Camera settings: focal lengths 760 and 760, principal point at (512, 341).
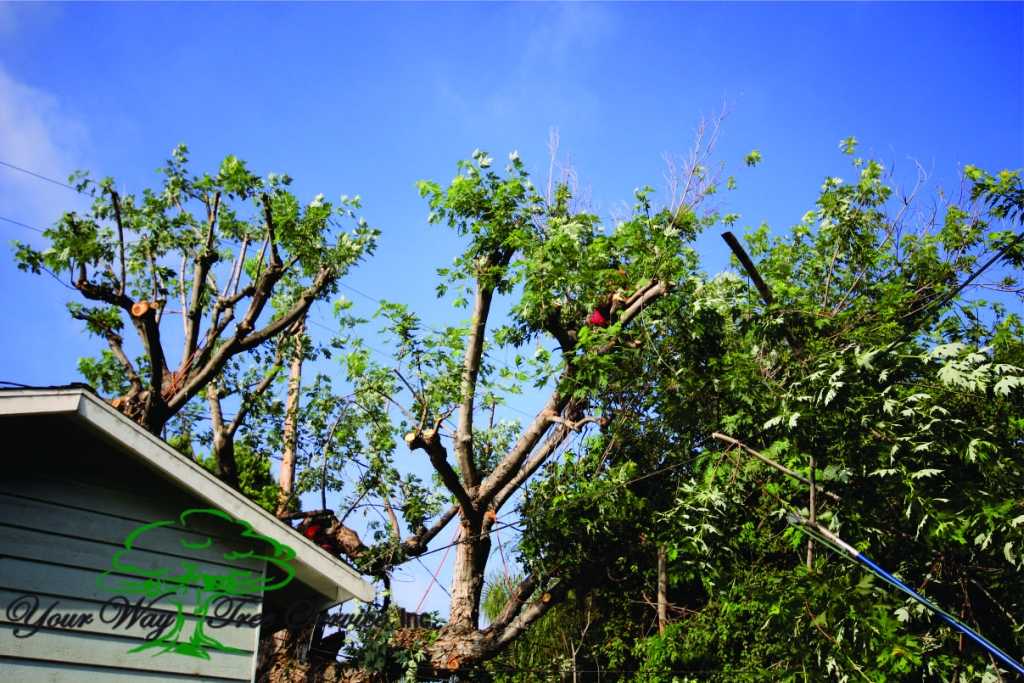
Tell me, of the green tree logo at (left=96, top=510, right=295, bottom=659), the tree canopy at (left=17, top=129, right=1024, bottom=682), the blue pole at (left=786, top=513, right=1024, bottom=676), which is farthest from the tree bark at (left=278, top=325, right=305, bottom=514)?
the blue pole at (left=786, top=513, right=1024, bottom=676)

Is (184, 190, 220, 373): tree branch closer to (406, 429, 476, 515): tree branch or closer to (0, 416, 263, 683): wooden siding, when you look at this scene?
(406, 429, 476, 515): tree branch

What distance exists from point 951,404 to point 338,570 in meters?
8.15

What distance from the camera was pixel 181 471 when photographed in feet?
18.3

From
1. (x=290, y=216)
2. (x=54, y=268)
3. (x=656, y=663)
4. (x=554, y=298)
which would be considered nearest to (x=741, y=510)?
(x=656, y=663)

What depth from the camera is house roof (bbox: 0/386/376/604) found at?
517 centimetres

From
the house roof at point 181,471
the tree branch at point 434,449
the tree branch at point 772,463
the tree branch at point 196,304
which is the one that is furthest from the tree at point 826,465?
the tree branch at point 196,304

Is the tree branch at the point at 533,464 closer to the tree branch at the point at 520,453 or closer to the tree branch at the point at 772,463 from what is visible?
the tree branch at the point at 520,453

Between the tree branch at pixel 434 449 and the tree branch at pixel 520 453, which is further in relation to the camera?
the tree branch at pixel 520 453

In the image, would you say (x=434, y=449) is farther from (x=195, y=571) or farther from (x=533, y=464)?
(x=195, y=571)

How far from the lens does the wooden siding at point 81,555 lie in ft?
16.3

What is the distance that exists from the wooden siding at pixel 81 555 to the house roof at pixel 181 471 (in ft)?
0.74

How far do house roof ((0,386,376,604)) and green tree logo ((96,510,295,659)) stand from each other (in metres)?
0.09

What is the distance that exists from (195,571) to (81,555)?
0.78m

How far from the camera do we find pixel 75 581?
5.21m
